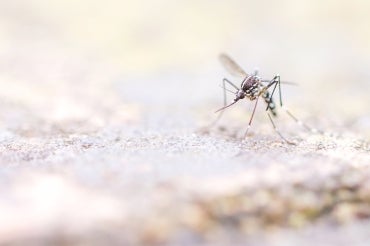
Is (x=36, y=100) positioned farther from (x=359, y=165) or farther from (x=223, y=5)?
(x=223, y=5)

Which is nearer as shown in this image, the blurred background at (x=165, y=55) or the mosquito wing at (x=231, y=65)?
the mosquito wing at (x=231, y=65)

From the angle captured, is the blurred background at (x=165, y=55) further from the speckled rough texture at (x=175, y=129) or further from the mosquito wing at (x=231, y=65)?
the mosquito wing at (x=231, y=65)

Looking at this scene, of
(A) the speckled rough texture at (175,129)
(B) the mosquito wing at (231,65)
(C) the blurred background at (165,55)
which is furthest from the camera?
(C) the blurred background at (165,55)

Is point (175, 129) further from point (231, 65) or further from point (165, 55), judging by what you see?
point (165, 55)

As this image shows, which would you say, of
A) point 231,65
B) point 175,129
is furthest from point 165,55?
point 175,129

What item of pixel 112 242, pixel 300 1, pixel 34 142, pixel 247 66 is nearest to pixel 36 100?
pixel 34 142

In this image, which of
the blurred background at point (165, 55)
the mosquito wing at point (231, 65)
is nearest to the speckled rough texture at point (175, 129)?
the blurred background at point (165, 55)

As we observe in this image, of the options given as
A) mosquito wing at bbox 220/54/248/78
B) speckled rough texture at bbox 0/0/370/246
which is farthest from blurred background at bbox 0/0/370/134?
mosquito wing at bbox 220/54/248/78
